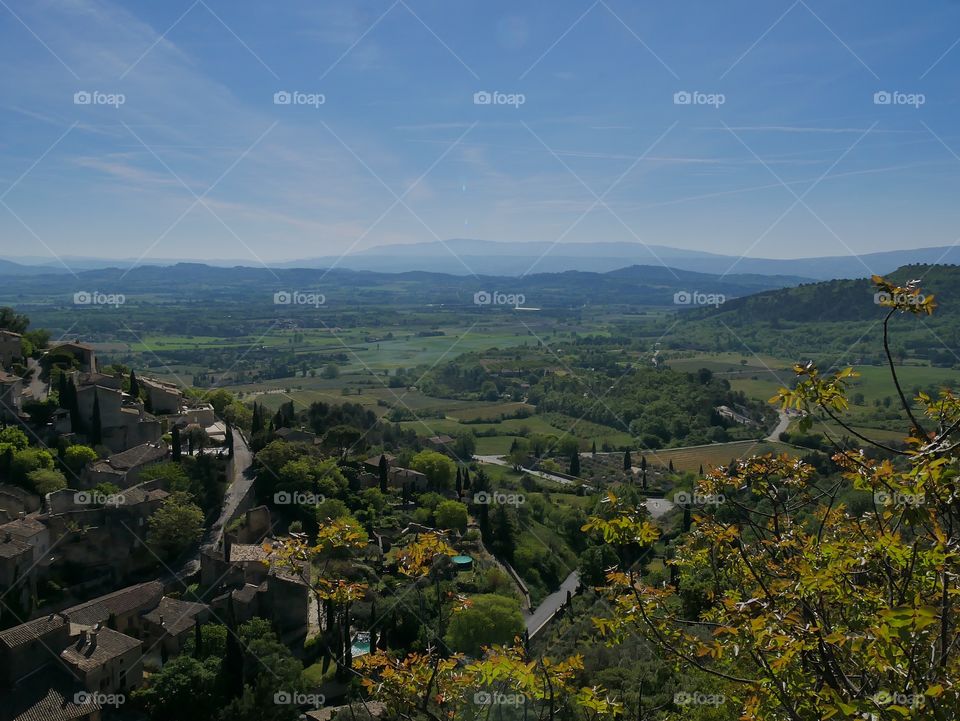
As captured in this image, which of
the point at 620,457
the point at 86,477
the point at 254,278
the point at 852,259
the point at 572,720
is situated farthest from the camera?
the point at 852,259

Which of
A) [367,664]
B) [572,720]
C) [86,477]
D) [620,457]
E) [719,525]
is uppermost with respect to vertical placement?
[719,525]

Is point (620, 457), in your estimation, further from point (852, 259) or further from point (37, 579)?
point (852, 259)

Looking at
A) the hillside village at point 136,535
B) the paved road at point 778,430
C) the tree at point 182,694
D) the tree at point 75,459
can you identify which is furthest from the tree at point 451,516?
the paved road at point 778,430

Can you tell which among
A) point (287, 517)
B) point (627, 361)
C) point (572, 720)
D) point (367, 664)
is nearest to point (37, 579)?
point (287, 517)

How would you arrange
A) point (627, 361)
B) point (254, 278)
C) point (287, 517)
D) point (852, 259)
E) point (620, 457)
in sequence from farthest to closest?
point (852, 259), point (254, 278), point (627, 361), point (620, 457), point (287, 517)

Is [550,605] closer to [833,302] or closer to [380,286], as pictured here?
[833,302]

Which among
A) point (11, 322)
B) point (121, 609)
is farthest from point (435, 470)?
point (11, 322)

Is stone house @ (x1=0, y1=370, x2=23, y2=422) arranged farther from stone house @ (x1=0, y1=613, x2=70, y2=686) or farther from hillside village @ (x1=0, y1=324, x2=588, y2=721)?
stone house @ (x1=0, y1=613, x2=70, y2=686)

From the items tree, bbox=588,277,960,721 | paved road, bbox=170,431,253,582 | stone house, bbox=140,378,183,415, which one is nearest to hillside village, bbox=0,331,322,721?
paved road, bbox=170,431,253,582
